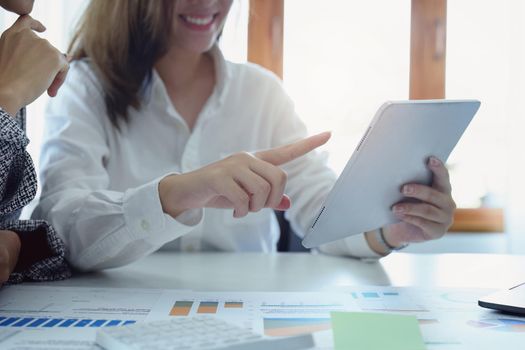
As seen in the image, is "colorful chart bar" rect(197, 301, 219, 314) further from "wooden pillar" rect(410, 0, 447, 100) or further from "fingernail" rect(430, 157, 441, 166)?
"wooden pillar" rect(410, 0, 447, 100)

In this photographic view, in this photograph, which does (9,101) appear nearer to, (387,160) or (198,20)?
(387,160)

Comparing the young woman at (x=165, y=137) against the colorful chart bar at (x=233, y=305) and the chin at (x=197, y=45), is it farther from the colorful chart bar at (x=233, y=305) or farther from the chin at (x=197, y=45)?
the colorful chart bar at (x=233, y=305)

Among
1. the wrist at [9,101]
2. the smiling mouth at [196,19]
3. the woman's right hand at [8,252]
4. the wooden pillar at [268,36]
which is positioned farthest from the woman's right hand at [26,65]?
Answer: the wooden pillar at [268,36]

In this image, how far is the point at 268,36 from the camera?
8.04 ft

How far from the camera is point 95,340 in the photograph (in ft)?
1.74

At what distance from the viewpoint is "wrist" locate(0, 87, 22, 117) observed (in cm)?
73

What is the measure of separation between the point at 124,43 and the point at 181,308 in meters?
0.73

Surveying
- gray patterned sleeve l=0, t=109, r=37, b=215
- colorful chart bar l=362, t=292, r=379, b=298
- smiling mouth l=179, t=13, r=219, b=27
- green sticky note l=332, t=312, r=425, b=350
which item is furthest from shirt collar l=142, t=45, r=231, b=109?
green sticky note l=332, t=312, r=425, b=350

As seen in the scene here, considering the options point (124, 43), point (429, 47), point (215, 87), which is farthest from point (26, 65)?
point (429, 47)

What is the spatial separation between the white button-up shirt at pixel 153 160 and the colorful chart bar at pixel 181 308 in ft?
0.55

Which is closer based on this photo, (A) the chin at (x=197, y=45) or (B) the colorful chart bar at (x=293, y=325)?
(B) the colorful chart bar at (x=293, y=325)

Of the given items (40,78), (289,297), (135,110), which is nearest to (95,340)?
(289,297)

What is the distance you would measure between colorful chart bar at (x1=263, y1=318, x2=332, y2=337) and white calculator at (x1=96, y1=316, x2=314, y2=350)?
0.22 ft

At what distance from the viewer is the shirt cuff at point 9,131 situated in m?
0.67
